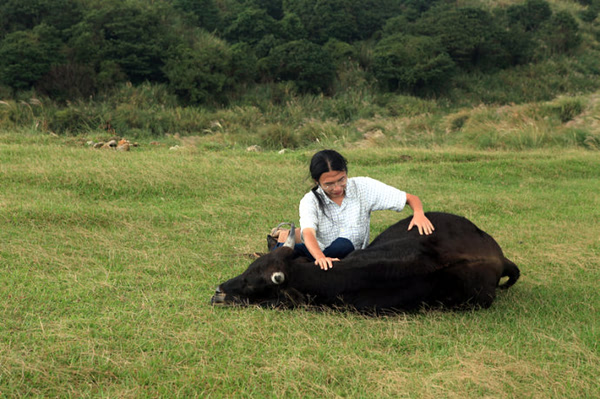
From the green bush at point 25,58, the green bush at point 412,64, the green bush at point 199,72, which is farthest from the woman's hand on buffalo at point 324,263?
the green bush at point 412,64

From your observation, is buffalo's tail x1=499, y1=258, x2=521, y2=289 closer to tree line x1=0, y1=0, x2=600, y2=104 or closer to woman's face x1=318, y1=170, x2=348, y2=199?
woman's face x1=318, y1=170, x2=348, y2=199

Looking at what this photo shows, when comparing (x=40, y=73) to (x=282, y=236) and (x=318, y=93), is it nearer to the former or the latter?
(x=318, y=93)

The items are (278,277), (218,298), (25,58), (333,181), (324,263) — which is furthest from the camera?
(25,58)

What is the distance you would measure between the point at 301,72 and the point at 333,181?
18.6m

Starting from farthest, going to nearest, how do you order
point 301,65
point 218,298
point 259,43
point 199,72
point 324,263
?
1. point 259,43
2. point 301,65
3. point 199,72
4. point 218,298
5. point 324,263

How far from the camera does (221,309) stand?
13.5ft

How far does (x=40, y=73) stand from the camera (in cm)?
1889

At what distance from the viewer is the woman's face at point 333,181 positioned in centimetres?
435

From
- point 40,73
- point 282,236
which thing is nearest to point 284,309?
point 282,236

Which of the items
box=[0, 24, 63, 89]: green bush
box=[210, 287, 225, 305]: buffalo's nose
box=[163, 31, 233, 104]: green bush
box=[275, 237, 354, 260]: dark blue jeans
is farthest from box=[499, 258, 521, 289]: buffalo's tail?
box=[0, 24, 63, 89]: green bush

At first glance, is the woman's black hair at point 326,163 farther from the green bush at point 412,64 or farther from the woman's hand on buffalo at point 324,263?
the green bush at point 412,64

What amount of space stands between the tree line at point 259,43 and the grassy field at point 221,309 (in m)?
11.6

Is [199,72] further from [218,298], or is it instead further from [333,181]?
[218,298]

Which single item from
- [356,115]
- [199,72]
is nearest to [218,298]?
[356,115]
